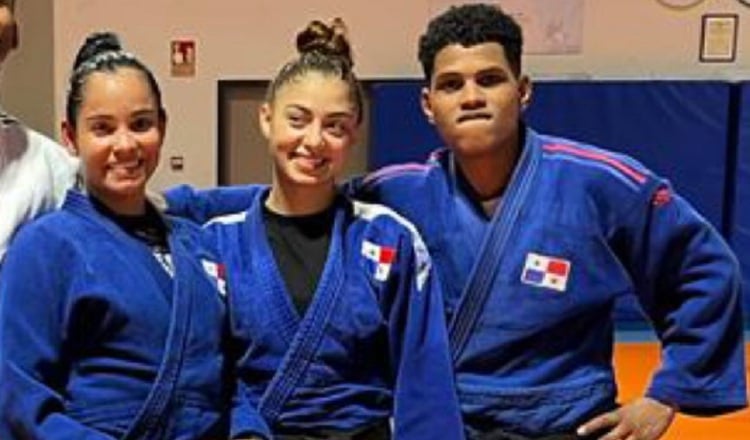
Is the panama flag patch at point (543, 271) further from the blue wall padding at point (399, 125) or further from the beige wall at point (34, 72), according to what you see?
the beige wall at point (34, 72)

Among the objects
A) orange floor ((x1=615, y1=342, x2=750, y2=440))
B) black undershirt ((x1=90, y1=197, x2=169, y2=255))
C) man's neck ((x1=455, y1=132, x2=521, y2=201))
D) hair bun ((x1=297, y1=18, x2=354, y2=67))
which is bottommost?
orange floor ((x1=615, y1=342, x2=750, y2=440))

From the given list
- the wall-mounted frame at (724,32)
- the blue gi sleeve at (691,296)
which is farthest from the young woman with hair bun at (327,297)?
the wall-mounted frame at (724,32)

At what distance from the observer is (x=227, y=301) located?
1859 mm

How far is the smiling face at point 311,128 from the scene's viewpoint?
187 centimetres

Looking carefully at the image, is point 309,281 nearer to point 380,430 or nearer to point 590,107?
point 380,430

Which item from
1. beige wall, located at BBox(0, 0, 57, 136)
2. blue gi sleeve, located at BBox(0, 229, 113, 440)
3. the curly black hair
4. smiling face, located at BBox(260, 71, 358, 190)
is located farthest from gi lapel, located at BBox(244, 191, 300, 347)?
beige wall, located at BBox(0, 0, 57, 136)

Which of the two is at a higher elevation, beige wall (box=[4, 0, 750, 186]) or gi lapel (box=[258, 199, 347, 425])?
beige wall (box=[4, 0, 750, 186])

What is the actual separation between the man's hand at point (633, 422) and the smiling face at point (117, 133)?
35.7 inches

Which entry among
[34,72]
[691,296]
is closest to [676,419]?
[691,296]

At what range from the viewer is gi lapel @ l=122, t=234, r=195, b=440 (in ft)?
5.54

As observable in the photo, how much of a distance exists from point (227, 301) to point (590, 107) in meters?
5.17

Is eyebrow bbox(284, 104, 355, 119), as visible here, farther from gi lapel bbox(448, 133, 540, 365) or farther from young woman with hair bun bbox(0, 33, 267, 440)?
gi lapel bbox(448, 133, 540, 365)

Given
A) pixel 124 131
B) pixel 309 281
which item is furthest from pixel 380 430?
pixel 124 131

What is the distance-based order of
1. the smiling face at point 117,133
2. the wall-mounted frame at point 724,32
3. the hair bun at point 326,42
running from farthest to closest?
the wall-mounted frame at point 724,32 < the hair bun at point 326,42 < the smiling face at point 117,133
